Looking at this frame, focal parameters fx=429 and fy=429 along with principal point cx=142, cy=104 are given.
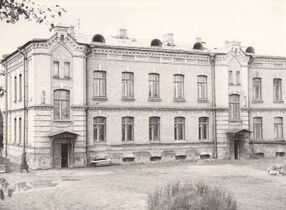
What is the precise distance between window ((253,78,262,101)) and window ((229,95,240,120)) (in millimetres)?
2178

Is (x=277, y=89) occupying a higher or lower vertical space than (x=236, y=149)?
higher

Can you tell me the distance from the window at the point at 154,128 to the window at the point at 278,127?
35.9 ft

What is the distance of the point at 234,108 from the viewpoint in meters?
33.8

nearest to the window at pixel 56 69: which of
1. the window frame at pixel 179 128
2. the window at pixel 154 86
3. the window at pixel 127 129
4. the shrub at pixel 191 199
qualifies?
the window at pixel 127 129

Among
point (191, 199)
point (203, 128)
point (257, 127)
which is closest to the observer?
Result: point (191, 199)

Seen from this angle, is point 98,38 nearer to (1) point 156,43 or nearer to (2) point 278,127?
(1) point 156,43

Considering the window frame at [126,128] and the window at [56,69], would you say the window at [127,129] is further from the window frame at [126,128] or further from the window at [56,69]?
the window at [56,69]

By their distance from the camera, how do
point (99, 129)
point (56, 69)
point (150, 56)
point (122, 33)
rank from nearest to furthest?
point (56, 69)
point (99, 129)
point (150, 56)
point (122, 33)

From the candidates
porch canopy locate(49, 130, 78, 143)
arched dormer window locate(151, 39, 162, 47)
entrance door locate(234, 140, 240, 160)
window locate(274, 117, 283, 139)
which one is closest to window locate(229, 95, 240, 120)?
entrance door locate(234, 140, 240, 160)

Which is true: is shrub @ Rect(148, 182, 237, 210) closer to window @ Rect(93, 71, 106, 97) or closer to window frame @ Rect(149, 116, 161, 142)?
window @ Rect(93, 71, 106, 97)

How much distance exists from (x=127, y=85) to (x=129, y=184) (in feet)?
37.4

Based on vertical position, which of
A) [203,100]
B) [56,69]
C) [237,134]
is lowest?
[237,134]

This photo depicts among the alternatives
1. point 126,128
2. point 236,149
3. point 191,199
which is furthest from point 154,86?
point 191,199

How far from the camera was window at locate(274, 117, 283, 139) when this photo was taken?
A: 3619cm
